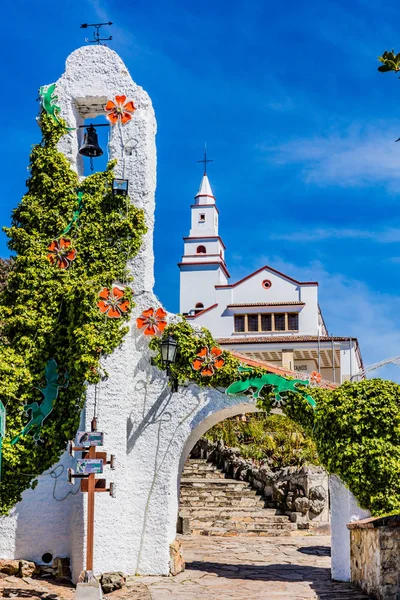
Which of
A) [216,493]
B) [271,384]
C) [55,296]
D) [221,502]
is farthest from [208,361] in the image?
[216,493]

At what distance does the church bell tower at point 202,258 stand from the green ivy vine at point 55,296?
39.3 metres

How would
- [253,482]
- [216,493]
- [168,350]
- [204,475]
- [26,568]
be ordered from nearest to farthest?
[26,568] → [168,350] → [216,493] → [253,482] → [204,475]

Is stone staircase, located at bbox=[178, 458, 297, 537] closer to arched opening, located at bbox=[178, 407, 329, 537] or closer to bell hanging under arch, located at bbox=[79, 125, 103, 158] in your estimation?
arched opening, located at bbox=[178, 407, 329, 537]

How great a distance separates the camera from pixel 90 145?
12.5 metres

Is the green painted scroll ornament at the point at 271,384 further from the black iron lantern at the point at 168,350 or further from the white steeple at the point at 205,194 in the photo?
the white steeple at the point at 205,194

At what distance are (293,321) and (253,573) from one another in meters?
33.1

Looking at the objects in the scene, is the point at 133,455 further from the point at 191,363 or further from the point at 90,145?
the point at 90,145

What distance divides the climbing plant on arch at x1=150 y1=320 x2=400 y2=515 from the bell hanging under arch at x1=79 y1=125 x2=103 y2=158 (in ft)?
10.2

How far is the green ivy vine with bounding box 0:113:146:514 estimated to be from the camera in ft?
38.0

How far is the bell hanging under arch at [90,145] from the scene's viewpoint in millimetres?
12523

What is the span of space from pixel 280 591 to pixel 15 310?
18.2 ft

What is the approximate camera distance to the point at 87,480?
392 inches

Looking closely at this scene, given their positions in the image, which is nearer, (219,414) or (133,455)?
(133,455)

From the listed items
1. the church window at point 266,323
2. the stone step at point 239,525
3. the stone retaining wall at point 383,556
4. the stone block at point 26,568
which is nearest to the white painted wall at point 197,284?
the church window at point 266,323
